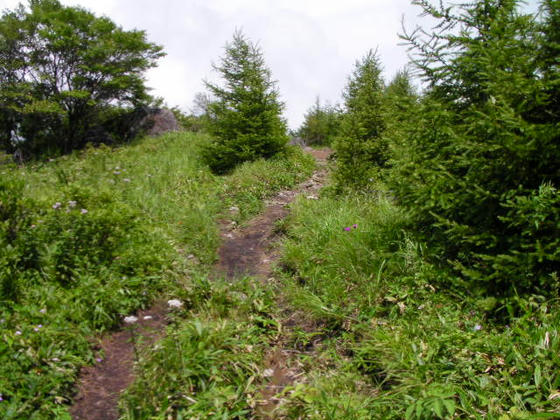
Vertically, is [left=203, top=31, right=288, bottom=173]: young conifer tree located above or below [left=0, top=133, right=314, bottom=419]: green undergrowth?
above

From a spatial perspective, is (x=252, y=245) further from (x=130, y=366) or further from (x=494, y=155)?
(x=494, y=155)

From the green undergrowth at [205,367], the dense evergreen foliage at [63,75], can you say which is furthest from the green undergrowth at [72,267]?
the dense evergreen foliage at [63,75]

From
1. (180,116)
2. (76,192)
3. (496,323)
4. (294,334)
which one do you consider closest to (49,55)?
(180,116)

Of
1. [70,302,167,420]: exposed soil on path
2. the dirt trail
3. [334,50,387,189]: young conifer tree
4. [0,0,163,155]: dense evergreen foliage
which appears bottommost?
[70,302,167,420]: exposed soil on path

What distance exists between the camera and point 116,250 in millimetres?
4422

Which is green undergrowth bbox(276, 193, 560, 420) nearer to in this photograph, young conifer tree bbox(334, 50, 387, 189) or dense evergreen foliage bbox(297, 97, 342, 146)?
young conifer tree bbox(334, 50, 387, 189)

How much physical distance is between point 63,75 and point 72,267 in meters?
12.5

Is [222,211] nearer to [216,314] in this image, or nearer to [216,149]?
[216,149]

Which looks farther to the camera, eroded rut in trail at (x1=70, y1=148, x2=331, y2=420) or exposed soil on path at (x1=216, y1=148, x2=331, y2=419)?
exposed soil on path at (x1=216, y1=148, x2=331, y2=419)

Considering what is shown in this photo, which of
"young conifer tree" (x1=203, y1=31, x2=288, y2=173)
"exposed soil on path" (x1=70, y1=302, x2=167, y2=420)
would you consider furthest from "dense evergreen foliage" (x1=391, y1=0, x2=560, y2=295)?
"young conifer tree" (x1=203, y1=31, x2=288, y2=173)

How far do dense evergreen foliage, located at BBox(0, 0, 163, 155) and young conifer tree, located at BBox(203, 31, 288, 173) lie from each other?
18.2 feet

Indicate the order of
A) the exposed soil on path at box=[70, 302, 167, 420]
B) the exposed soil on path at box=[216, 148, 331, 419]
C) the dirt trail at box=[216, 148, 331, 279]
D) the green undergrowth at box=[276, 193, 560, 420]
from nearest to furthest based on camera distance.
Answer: the green undergrowth at box=[276, 193, 560, 420] < the exposed soil on path at box=[70, 302, 167, 420] < the exposed soil on path at box=[216, 148, 331, 419] < the dirt trail at box=[216, 148, 331, 279]

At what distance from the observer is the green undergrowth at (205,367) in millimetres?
2734

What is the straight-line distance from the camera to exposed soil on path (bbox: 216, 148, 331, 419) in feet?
10.3
